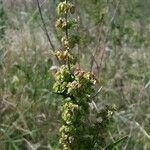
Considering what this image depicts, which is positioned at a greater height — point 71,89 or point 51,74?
point 71,89

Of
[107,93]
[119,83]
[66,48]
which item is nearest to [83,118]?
[66,48]

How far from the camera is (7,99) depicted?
3.12 m

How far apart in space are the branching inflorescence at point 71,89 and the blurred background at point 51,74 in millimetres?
342

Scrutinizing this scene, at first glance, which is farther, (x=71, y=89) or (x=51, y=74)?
(x=51, y=74)

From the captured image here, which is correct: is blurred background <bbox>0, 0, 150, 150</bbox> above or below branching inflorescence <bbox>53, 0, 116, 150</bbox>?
below

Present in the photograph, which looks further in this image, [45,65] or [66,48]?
[45,65]

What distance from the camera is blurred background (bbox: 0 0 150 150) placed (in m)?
2.90

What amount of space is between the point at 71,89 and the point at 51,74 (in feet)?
5.80

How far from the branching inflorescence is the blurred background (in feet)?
1.12

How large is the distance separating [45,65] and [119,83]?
521 millimetres

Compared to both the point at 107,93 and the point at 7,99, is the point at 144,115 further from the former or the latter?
the point at 7,99

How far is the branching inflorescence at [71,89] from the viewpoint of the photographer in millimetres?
1722

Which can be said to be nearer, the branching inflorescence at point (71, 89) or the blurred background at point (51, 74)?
the branching inflorescence at point (71, 89)

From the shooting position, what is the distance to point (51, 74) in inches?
136
